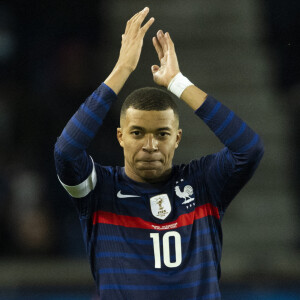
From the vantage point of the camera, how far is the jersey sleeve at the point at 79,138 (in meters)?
1.92

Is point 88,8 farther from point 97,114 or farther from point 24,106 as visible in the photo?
point 97,114

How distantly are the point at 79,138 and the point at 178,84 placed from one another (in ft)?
1.52

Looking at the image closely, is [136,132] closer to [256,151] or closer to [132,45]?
[132,45]

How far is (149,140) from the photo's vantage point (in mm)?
2049

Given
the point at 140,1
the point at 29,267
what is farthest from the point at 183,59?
the point at 29,267

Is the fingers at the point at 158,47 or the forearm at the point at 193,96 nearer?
the forearm at the point at 193,96

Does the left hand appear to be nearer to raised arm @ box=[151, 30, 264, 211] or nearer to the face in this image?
raised arm @ box=[151, 30, 264, 211]

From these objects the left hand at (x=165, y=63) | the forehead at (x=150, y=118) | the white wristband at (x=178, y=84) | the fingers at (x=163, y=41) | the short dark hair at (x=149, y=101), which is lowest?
the forehead at (x=150, y=118)

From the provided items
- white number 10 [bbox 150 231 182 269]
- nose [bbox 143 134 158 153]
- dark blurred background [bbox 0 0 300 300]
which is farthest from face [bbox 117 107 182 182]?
dark blurred background [bbox 0 0 300 300]

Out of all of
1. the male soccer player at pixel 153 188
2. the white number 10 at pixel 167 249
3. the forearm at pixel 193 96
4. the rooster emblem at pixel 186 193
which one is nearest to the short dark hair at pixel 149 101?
the male soccer player at pixel 153 188

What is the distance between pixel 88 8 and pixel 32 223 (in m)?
2.19

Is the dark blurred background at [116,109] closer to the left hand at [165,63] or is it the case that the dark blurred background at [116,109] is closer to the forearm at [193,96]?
the left hand at [165,63]

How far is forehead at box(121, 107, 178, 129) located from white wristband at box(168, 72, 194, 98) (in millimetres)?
103

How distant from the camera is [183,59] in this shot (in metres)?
4.89
